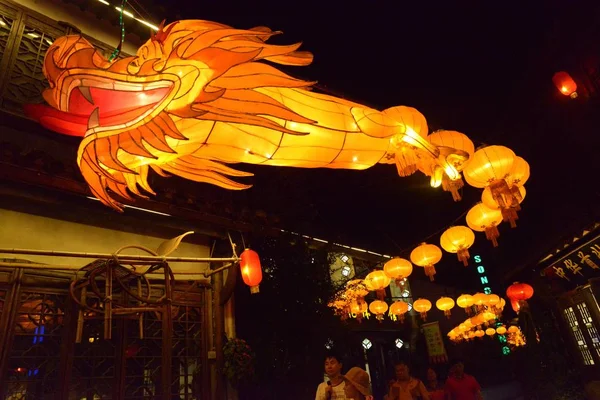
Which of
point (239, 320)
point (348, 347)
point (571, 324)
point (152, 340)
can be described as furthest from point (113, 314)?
point (571, 324)

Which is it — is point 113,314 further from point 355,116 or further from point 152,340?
point 355,116

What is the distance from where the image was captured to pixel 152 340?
708 cm

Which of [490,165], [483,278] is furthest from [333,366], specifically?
[483,278]

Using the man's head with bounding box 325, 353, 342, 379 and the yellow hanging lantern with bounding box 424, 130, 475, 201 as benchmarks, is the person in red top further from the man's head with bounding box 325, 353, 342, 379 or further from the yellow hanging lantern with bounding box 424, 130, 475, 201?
the yellow hanging lantern with bounding box 424, 130, 475, 201

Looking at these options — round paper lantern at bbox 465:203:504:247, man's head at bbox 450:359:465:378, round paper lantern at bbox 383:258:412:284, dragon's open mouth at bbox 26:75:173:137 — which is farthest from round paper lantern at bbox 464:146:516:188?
round paper lantern at bbox 383:258:412:284

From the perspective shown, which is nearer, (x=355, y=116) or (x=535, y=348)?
(x=355, y=116)

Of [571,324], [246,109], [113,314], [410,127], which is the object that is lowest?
[571,324]

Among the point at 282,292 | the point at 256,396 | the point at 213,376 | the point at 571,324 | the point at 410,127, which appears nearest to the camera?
the point at 410,127

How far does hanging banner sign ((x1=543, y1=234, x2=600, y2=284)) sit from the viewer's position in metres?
9.77

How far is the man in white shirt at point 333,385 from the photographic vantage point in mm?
5852

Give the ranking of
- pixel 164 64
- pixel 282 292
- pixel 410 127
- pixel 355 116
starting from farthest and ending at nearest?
pixel 282 292 → pixel 410 127 → pixel 355 116 → pixel 164 64

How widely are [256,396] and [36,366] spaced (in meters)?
4.96

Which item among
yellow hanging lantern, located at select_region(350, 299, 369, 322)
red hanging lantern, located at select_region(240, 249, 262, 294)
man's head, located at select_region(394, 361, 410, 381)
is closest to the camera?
man's head, located at select_region(394, 361, 410, 381)

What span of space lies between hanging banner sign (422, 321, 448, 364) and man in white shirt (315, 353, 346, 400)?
17.2m
